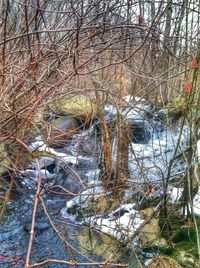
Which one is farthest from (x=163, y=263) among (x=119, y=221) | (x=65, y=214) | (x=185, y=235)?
(x=65, y=214)

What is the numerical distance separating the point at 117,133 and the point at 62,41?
92.3 inches

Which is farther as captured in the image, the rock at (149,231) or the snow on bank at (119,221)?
the snow on bank at (119,221)

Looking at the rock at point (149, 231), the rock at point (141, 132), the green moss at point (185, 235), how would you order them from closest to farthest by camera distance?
1. the green moss at point (185, 235)
2. the rock at point (149, 231)
3. the rock at point (141, 132)

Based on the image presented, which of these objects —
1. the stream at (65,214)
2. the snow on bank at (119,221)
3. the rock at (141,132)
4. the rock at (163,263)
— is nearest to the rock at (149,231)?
the snow on bank at (119,221)

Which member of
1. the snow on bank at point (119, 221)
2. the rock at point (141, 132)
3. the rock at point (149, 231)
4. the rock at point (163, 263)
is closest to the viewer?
the rock at point (163, 263)

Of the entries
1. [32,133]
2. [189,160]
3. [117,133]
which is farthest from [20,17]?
[189,160]

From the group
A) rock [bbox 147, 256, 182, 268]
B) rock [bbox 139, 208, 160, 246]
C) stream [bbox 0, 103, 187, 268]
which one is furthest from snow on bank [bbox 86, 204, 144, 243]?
rock [bbox 147, 256, 182, 268]

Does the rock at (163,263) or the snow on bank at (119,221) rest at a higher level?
the rock at (163,263)

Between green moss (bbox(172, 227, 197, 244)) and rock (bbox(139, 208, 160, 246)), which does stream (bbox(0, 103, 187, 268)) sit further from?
green moss (bbox(172, 227, 197, 244))

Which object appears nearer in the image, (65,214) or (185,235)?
(185,235)

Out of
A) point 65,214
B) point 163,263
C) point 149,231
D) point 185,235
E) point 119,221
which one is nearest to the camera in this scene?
point 163,263

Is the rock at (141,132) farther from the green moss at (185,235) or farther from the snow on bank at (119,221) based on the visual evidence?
the green moss at (185,235)

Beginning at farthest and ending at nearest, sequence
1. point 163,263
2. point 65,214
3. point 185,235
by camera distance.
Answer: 1. point 65,214
2. point 185,235
3. point 163,263

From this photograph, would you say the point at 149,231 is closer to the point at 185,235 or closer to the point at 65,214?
the point at 185,235
